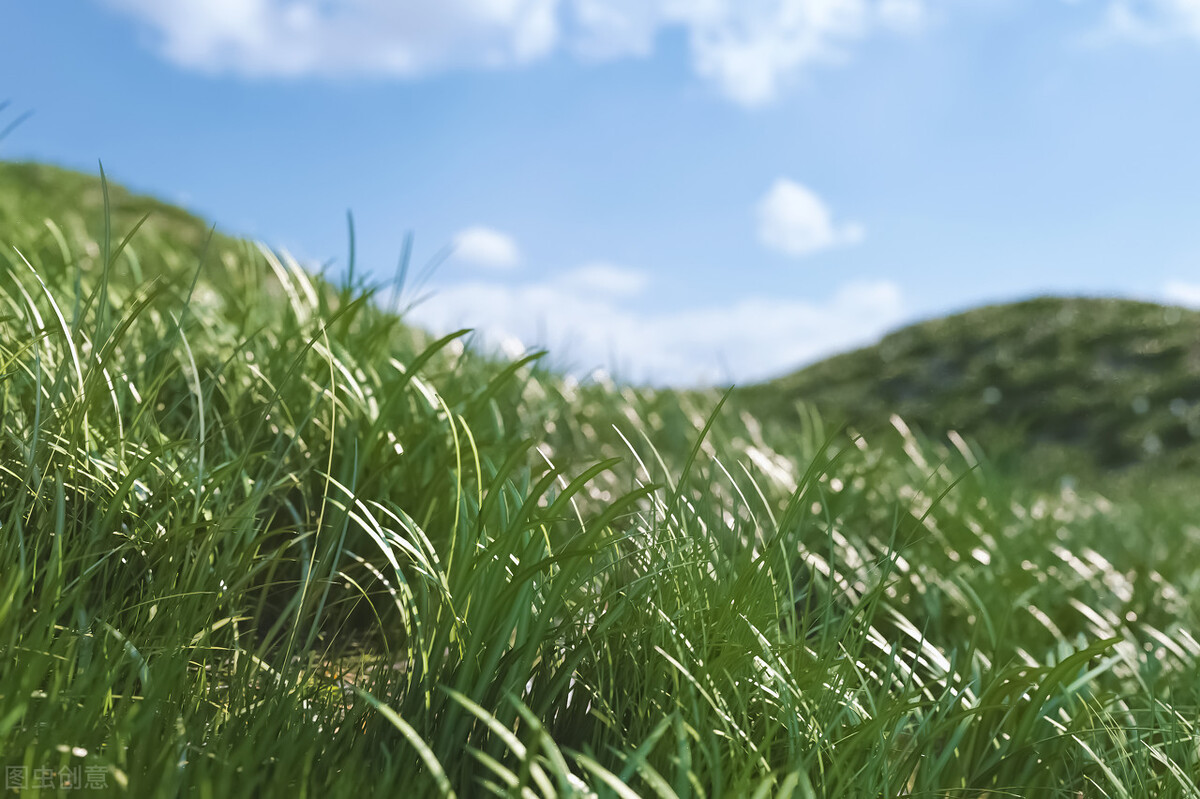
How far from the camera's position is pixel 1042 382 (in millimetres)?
13578

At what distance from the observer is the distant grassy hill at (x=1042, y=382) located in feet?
39.7

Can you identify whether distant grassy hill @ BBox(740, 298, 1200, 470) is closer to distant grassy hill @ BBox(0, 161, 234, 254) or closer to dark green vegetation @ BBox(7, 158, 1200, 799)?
distant grassy hill @ BBox(0, 161, 234, 254)

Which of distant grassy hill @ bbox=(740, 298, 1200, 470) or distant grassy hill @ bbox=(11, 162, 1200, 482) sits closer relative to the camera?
distant grassy hill @ bbox=(11, 162, 1200, 482)

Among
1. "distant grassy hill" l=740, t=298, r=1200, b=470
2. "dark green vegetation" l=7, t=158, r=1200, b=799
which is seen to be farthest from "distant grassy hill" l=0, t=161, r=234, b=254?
"distant grassy hill" l=740, t=298, r=1200, b=470

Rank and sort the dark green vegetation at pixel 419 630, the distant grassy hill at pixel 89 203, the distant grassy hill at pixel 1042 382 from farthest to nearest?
1. the distant grassy hill at pixel 1042 382
2. the distant grassy hill at pixel 89 203
3. the dark green vegetation at pixel 419 630

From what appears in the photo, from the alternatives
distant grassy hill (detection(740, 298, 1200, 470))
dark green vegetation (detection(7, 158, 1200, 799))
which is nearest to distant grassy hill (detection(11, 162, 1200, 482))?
distant grassy hill (detection(740, 298, 1200, 470))

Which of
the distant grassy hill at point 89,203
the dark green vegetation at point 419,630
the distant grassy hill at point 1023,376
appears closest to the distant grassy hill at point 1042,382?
the distant grassy hill at point 1023,376

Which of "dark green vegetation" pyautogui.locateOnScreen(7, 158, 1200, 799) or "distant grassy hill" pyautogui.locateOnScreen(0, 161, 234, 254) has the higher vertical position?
"distant grassy hill" pyautogui.locateOnScreen(0, 161, 234, 254)

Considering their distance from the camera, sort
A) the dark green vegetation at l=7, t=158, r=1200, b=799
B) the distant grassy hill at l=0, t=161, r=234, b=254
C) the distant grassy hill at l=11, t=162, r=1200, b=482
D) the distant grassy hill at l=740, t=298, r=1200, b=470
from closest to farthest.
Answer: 1. the dark green vegetation at l=7, t=158, r=1200, b=799
2. the distant grassy hill at l=0, t=161, r=234, b=254
3. the distant grassy hill at l=11, t=162, r=1200, b=482
4. the distant grassy hill at l=740, t=298, r=1200, b=470

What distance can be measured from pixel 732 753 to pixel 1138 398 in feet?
44.6

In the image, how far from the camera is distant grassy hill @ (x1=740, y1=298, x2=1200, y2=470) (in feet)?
39.7

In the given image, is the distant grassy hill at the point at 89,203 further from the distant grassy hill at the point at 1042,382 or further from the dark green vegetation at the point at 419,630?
the distant grassy hill at the point at 1042,382

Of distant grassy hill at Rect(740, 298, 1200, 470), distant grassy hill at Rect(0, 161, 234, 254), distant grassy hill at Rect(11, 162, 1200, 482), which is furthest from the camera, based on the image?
distant grassy hill at Rect(740, 298, 1200, 470)

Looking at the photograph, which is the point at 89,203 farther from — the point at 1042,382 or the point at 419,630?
the point at 1042,382
